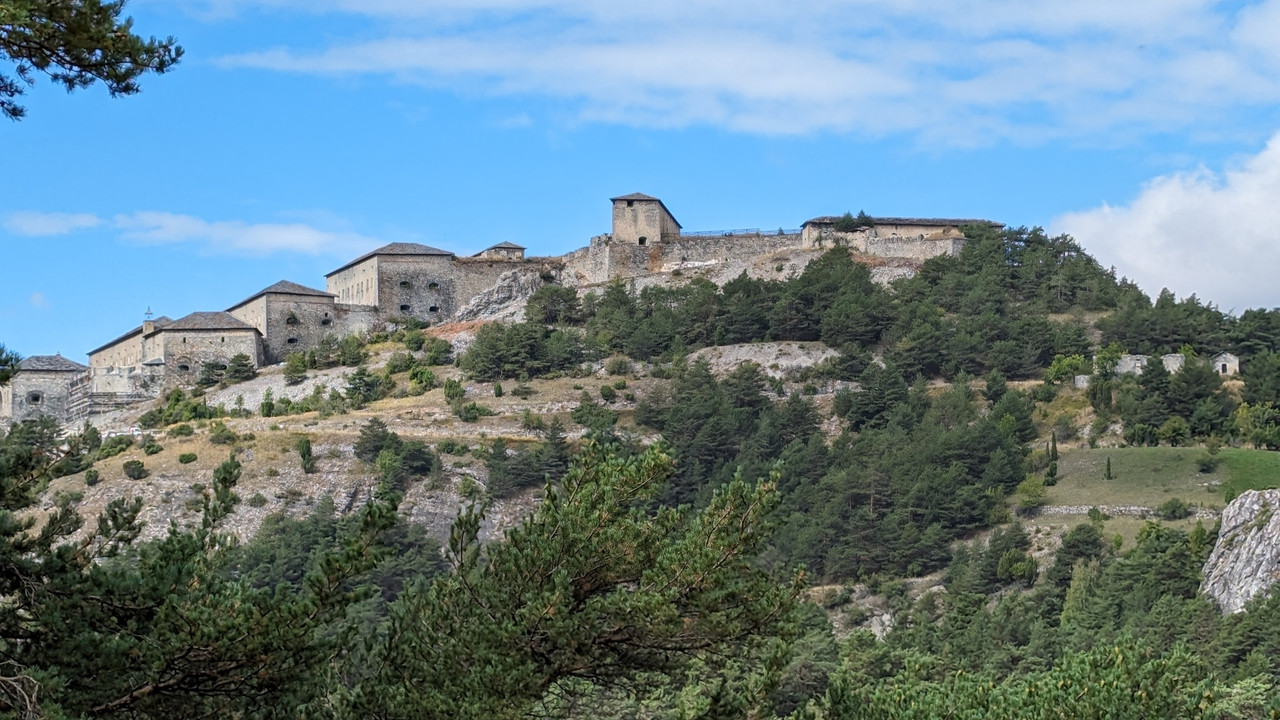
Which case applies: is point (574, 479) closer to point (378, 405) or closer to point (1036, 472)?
point (1036, 472)

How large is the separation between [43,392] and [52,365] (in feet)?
4.46

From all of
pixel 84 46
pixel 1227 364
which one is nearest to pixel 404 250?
pixel 1227 364

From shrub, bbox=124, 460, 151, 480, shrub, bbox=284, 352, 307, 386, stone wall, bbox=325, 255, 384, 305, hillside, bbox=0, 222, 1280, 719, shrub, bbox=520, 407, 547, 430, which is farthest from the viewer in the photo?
stone wall, bbox=325, 255, 384, 305

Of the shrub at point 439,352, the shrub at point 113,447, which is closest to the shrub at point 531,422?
the shrub at point 439,352

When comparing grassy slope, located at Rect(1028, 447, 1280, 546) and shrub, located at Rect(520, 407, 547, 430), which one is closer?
grassy slope, located at Rect(1028, 447, 1280, 546)

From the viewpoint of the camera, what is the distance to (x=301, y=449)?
63406 millimetres

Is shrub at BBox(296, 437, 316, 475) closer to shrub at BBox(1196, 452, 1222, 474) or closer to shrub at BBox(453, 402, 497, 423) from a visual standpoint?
shrub at BBox(453, 402, 497, 423)

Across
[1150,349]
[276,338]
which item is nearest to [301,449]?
[276,338]

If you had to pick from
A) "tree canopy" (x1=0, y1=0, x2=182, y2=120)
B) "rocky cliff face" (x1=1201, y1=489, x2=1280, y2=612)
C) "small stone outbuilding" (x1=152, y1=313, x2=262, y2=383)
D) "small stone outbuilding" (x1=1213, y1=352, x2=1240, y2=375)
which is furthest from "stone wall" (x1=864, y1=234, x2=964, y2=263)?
"tree canopy" (x1=0, y1=0, x2=182, y2=120)

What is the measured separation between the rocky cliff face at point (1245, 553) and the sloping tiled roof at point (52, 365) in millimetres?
48331

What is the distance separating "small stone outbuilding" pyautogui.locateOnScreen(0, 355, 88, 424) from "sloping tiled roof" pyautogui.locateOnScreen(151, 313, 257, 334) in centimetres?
473

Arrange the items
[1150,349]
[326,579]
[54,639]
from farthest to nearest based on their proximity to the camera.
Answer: [1150,349] → [326,579] → [54,639]

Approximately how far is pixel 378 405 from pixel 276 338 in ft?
23.4

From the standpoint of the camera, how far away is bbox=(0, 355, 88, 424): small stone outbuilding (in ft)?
242
